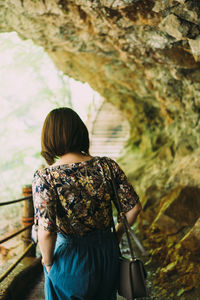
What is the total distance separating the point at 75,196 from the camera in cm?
160

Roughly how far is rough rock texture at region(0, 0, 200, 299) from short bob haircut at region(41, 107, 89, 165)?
1.61m

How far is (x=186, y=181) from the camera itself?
4340mm

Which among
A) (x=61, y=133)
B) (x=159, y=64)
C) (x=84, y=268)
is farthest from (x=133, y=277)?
(x=159, y=64)

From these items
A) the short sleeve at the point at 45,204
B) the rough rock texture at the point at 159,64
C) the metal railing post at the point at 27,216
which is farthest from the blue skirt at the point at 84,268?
the metal railing post at the point at 27,216

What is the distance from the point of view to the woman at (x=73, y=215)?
5.19ft

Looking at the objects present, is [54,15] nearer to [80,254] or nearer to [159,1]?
[159,1]

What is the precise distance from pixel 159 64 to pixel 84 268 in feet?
12.7

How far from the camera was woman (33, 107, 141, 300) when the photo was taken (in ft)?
Answer: 5.19

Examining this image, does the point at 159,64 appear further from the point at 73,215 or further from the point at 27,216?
the point at 73,215

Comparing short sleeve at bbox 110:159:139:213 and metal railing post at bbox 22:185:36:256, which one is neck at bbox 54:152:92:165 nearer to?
short sleeve at bbox 110:159:139:213

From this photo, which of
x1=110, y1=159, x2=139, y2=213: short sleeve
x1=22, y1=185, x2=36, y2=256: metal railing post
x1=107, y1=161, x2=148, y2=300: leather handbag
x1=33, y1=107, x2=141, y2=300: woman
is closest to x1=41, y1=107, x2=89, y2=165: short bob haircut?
x1=33, y1=107, x2=141, y2=300: woman

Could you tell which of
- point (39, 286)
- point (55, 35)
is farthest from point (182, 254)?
point (55, 35)

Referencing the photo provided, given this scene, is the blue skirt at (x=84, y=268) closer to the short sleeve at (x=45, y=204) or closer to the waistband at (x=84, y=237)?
the waistband at (x=84, y=237)

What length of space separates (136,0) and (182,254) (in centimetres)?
296
